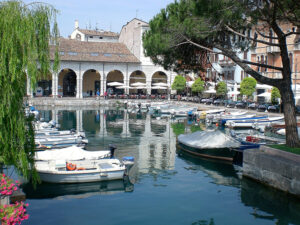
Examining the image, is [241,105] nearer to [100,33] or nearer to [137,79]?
[137,79]

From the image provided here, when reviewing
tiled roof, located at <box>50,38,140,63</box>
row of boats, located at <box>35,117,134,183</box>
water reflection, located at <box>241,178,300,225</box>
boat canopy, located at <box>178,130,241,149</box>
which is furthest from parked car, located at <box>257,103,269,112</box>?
tiled roof, located at <box>50,38,140,63</box>

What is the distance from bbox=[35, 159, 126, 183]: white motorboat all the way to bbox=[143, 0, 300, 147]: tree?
17.5ft

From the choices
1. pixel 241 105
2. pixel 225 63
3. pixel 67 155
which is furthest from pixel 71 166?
pixel 225 63

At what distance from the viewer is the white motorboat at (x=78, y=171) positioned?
49.9ft

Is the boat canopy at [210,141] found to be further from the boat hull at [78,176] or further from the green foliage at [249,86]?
the green foliage at [249,86]

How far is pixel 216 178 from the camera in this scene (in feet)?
55.6

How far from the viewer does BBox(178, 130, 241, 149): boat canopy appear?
65.7 ft

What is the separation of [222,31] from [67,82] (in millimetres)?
46950

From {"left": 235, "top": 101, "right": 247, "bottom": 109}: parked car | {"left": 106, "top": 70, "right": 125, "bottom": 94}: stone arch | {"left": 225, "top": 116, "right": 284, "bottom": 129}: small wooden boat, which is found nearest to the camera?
{"left": 225, "top": 116, "right": 284, "bottom": 129}: small wooden boat

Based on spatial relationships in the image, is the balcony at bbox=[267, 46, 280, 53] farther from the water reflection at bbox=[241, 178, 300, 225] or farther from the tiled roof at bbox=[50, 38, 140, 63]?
the water reflection at bbox=[241, 178, 300, 225]

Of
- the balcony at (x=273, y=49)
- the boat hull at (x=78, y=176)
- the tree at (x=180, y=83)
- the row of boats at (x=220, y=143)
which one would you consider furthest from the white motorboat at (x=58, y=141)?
the tree at (x=180, y=83)

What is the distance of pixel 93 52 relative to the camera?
5834 centimetres

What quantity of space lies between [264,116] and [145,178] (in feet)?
65.3

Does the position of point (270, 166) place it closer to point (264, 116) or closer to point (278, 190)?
point (278, 190)
